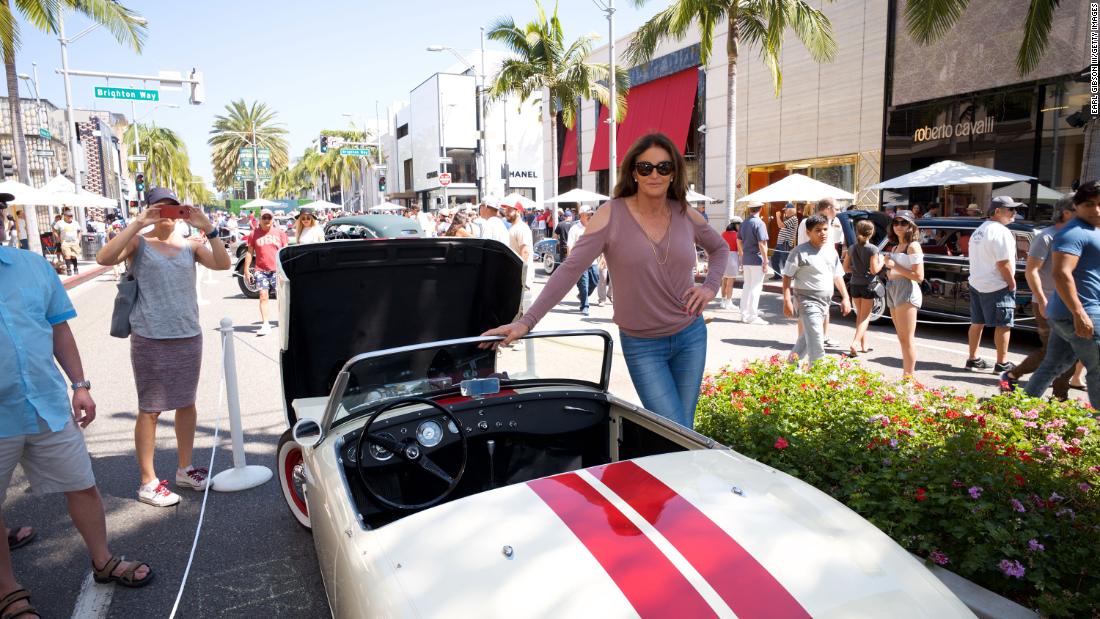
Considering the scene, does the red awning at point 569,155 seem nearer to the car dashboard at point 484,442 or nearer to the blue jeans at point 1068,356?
the blue jeans at point 1068,356

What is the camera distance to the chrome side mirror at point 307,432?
2674mm

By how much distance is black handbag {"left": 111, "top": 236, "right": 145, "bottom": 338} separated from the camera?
13.4ft

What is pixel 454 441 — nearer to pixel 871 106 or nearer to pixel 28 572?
pixel 28 572

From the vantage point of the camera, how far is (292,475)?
13.2 feet

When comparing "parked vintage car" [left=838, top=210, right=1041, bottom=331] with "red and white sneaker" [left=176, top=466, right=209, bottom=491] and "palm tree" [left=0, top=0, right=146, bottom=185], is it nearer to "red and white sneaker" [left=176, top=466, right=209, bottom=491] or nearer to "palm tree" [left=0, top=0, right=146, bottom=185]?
"red and white sneaker" [left=176, top=466, right=209, bottom=491]

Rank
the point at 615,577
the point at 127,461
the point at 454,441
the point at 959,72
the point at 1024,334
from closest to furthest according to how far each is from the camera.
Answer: the point at 615,577, the point at 454,441, the point at 127,461, the point at 1024,334, the point at 959,72

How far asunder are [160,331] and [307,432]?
6.75 feet

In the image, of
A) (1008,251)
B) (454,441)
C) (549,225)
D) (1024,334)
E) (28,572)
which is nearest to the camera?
(454,441)

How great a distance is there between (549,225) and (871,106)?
12696 mm

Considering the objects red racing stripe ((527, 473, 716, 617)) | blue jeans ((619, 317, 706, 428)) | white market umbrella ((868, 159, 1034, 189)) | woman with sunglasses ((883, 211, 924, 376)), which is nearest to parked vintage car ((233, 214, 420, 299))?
woman with sunglasses ((883, 211, 924, 376))

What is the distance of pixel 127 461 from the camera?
509cm

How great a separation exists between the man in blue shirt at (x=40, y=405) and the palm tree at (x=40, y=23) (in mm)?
17933

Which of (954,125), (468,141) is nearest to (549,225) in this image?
(954,125)

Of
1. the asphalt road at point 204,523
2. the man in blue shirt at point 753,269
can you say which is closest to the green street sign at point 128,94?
the asphalt road at point 204,523
